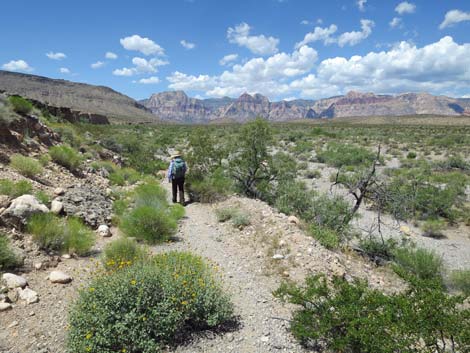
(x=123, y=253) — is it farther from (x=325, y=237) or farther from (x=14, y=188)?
(x=325, y=237)

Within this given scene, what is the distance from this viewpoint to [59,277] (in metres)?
4.75

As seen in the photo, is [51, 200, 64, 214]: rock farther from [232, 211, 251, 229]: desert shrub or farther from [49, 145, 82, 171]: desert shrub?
[232, 211, 251, 229]: desert shrub

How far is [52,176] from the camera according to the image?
8859 millimetres

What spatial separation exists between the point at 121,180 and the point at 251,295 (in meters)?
8.80

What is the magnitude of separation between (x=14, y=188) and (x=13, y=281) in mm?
3015

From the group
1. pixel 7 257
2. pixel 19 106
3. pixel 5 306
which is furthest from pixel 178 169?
pixel 19 106

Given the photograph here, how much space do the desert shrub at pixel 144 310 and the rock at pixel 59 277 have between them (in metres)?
1.13

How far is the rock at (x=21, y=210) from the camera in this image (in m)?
5.58

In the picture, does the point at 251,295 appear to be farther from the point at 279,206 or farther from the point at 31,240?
the point at 279,206

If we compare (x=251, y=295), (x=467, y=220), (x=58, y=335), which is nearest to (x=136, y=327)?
(x=58, y=335)

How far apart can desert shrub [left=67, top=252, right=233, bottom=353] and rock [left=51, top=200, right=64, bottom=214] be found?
142 inches

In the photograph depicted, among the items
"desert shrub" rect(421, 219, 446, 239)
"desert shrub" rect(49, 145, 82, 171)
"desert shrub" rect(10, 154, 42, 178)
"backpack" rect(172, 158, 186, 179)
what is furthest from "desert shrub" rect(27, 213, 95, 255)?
"desert shrub" rect(421, 219, 446, 239)

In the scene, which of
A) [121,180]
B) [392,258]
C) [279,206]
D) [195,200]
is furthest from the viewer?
[121,180]

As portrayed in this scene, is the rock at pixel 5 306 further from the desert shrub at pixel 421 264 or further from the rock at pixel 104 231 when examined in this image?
the desert shrub at pixel 421 264
